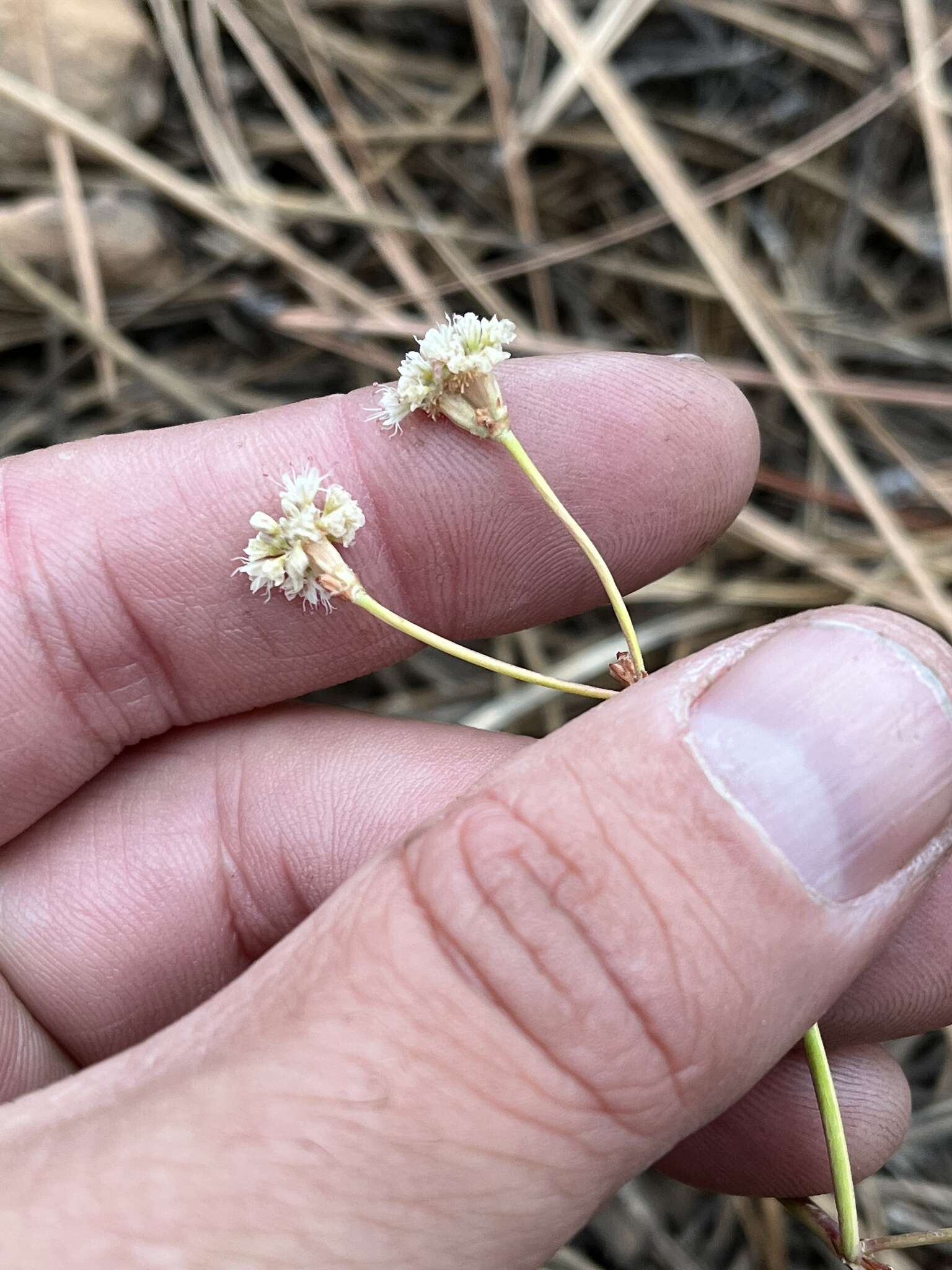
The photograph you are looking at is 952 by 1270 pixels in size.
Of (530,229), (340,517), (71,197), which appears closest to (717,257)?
(530,229)

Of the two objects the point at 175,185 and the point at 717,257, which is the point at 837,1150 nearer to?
the point at 717,257

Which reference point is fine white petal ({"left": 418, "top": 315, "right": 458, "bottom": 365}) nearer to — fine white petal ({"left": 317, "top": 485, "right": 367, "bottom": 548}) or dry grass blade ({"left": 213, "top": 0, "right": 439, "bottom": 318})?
fine white petal ({"left": 317, "top": 485, "right": 367, "bottom": 548})

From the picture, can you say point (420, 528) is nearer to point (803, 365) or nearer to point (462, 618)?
point (462, 618)

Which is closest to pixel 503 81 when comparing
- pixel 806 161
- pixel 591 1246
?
pixel 806 161

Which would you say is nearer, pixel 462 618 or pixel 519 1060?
pixel 519 1060

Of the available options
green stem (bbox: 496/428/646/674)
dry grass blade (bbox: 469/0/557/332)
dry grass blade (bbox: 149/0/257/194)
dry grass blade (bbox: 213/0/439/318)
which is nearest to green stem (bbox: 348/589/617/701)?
green stem (bbox: 496/428/646/674)

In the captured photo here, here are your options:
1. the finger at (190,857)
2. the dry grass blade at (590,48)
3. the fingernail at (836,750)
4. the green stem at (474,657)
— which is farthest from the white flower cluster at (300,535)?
the dry grass blade at (590,48)

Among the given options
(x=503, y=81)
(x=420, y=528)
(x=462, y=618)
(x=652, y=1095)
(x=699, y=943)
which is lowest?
(x=652, y=1095)
